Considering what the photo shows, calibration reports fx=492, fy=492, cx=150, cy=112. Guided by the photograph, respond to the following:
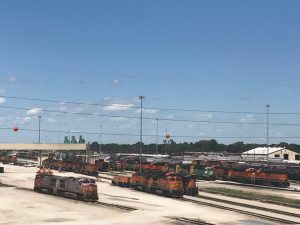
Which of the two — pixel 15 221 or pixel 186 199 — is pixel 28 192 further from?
pixel 15 221

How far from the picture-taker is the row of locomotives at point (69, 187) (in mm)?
66875

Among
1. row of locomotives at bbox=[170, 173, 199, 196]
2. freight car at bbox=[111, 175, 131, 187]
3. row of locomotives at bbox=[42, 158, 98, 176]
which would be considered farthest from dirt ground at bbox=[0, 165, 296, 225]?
row of locomotives at bbox=[42, 158, 98, 176]

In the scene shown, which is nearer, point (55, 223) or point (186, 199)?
point (55, 223)

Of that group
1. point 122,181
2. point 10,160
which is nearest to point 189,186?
point 122,181

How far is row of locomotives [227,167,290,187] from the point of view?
95188mm

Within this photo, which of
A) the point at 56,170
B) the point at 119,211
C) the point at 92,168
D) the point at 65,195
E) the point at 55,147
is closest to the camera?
the point at 119,211

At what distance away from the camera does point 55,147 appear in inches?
6742

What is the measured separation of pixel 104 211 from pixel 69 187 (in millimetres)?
14782

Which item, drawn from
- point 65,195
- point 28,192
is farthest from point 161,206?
point 28,192

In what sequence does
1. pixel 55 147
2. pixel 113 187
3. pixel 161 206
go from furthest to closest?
pixel 55 147 → pixel 113 187 → pixel 161 206

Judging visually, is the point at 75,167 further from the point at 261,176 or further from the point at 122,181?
the point at 261,176

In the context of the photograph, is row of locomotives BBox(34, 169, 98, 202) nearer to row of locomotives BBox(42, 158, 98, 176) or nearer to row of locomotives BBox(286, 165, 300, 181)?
row of locomotives BBox(42, 158, 98, 176)

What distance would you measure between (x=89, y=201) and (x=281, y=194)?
33.7 metres

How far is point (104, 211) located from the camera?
57125mm
